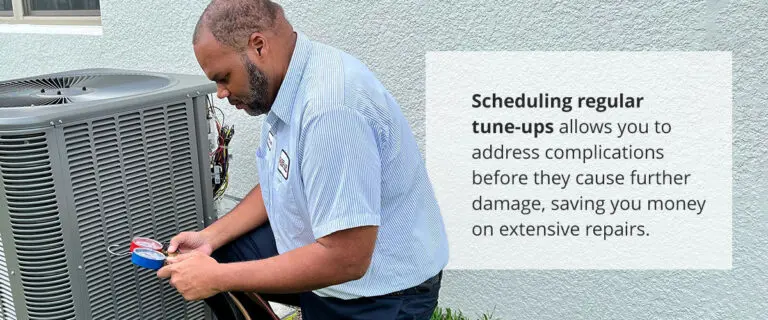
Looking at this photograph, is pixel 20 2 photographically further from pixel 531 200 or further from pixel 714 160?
pixel 714 160

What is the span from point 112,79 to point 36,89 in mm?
266

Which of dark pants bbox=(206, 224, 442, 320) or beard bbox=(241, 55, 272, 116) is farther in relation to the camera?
dark pants bbox=(206, 224, 442, 320)

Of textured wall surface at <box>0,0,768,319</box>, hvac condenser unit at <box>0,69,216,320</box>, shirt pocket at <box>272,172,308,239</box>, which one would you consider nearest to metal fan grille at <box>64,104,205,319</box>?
hvac condenser unit at <box>0,69,216,320</box>

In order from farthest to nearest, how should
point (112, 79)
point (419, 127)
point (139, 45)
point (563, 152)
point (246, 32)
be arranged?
point (139, 45), point (419, 127), point (563, 152), point (112, 79), point (246, 32)

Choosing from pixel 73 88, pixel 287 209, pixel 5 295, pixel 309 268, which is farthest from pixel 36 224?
pixel 309 268

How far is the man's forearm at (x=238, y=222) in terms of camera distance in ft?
8.14

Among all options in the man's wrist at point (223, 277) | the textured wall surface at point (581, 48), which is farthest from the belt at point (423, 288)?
the textured wall surface at point (581, 48)

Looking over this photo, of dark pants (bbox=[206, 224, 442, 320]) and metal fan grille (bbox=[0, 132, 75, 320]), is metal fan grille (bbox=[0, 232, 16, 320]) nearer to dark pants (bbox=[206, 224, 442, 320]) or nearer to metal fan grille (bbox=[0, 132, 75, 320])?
metal fan grille (bbox=[0, 132, 75, 320])

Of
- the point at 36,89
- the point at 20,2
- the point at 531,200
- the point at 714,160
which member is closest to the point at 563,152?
the point at 531,200

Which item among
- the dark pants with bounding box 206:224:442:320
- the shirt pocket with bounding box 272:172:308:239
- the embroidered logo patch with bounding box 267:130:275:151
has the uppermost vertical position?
the embroidered logo patch with bounding box 267:130:275:151

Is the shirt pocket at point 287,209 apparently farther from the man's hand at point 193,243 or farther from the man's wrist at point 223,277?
the man's hand at point 193,243

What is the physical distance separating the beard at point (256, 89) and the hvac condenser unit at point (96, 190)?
45cm

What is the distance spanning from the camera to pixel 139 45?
417 cm

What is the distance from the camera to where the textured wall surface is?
105 inches
